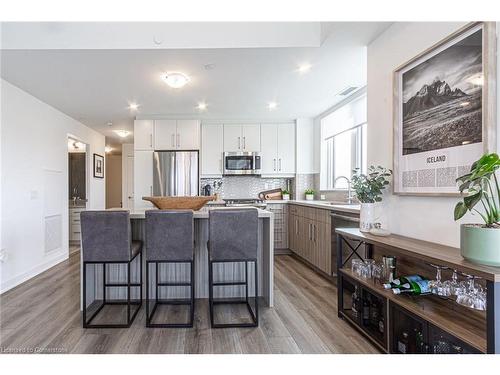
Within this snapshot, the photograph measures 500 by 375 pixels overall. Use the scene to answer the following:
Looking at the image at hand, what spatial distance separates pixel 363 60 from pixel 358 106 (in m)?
1.12

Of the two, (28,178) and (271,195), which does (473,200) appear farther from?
(28,178)

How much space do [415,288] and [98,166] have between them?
6.41m

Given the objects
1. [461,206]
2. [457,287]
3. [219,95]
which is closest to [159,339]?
[457,287]

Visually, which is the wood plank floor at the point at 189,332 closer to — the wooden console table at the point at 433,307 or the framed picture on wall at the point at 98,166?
the wooden console table at the point at 433,307

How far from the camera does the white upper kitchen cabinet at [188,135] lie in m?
5.25

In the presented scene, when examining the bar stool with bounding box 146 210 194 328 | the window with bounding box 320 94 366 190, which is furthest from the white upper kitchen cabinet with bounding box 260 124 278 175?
the bar stool with bounding box 146 210 194 328

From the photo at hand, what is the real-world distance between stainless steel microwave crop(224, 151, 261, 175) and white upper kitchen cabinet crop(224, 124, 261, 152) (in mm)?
153

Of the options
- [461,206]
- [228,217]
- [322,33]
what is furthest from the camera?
[322,33]

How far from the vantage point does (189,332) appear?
230 cm

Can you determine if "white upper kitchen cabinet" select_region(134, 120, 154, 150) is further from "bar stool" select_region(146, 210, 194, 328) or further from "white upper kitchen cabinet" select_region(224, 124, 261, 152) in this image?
"bar stool" select_region(146, 210, 194, 328)

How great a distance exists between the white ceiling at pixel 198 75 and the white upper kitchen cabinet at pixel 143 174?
78cm

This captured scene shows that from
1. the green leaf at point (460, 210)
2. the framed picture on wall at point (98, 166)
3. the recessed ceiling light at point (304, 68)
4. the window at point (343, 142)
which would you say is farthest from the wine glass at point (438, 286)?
the framed picture on wall at point (98, 166)

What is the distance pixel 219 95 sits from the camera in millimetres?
4094
